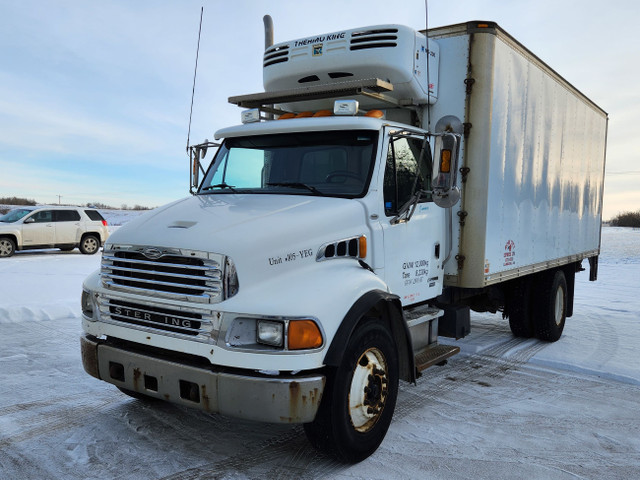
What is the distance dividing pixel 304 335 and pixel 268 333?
0.23 meters

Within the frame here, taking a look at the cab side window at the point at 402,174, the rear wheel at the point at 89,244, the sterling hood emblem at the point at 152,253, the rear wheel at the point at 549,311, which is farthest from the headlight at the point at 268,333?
the rear wheel at the point at 89,244

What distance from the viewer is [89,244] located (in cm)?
2097

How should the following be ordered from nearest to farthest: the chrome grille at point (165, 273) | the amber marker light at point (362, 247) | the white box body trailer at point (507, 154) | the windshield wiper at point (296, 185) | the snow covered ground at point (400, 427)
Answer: the chrome grille at point (165, 273), the snow covered ground at point (400, 427), the amber marker light at point (362, 247), the windshield wiper at point (296, 185), the white box body trailer at point (507, 154)

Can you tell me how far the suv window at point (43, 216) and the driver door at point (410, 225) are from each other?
18.3 metres

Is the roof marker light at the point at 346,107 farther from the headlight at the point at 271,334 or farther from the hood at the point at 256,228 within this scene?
the headlight at the point at 271,334

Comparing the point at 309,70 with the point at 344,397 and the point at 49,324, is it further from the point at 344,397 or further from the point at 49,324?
the point at 49,324

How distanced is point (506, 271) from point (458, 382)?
1.45 metres

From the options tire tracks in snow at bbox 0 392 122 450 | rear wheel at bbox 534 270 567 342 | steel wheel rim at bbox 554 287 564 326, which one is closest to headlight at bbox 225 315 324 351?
tire tracks in snow at bbox 0 392 122 450

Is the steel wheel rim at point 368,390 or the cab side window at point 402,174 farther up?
the cab side window at point 402,174

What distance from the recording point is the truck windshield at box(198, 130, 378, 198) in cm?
462

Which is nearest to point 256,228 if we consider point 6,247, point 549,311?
point 549,311

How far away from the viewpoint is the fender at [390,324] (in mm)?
3654

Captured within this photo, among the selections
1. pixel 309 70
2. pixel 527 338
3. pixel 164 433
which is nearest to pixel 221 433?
pixel 164 433

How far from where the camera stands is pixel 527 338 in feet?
27.8
